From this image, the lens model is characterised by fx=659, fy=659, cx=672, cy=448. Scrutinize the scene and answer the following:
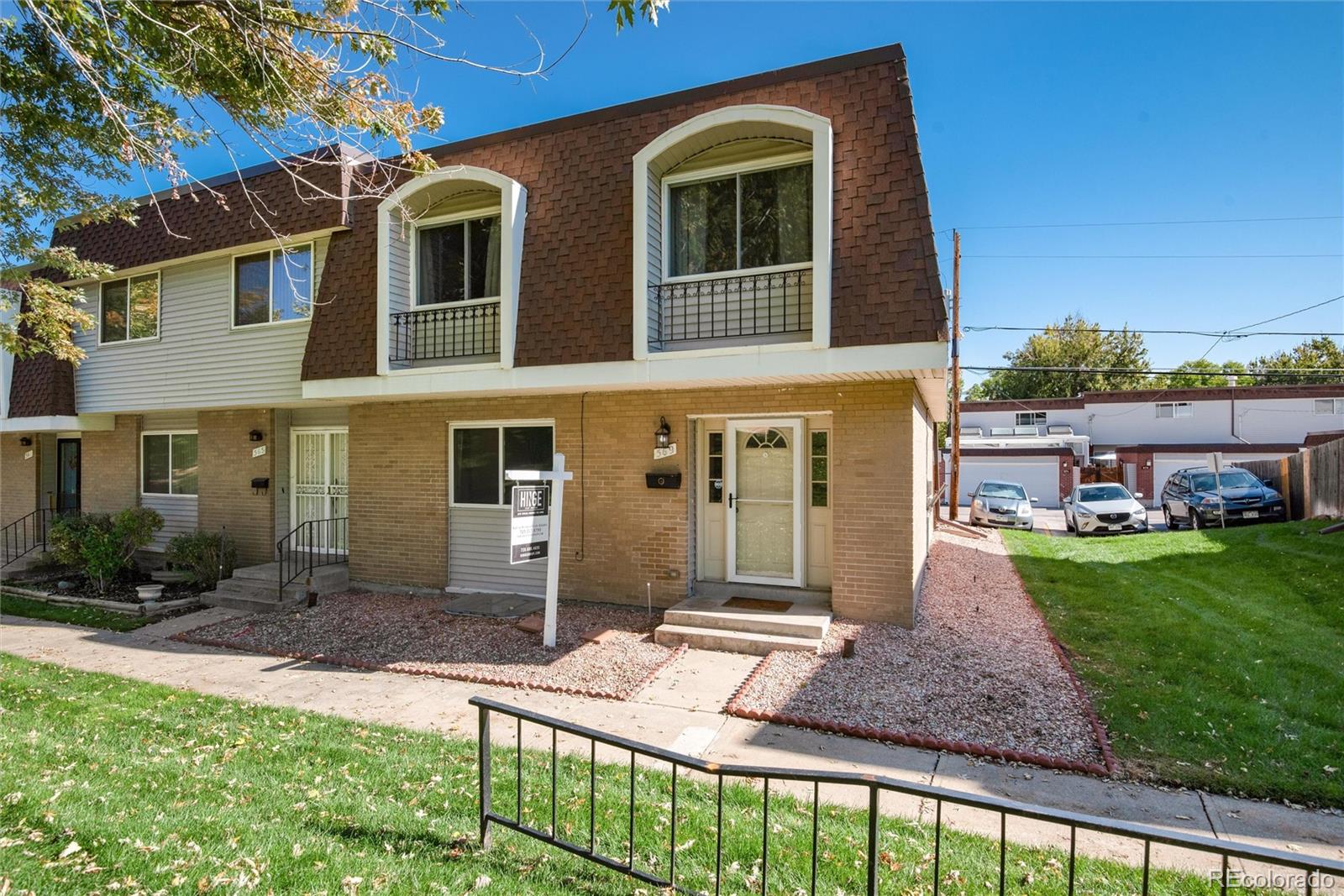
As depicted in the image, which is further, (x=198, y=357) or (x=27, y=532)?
(x=27, y=532)

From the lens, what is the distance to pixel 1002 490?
20875mm

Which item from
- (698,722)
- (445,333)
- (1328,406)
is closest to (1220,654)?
(698,722)

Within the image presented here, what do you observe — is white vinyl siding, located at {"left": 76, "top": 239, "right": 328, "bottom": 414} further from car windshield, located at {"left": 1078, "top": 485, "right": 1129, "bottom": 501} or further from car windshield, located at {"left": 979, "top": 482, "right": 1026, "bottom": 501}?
car windshield, located at {"left": 1078, "top": 485, "right": 1129, "bottom": 501}

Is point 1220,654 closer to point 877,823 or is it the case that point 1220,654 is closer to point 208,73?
point 877,823

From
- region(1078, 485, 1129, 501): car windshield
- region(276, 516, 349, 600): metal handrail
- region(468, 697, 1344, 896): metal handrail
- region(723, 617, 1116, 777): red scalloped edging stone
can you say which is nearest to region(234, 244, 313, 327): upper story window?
region(276, 516, 349, 600): metal handrail

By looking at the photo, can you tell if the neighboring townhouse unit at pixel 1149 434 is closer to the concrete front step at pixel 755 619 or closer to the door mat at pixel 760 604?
the door mat at pixel 760 604

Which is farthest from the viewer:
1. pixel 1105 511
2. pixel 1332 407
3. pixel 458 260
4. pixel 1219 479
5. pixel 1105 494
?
pixel 1332 407

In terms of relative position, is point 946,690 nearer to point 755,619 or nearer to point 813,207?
point 755,619

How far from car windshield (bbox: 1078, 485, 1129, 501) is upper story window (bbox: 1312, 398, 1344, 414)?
17205mm

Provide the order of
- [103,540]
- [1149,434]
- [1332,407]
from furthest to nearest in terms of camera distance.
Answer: [1149,434] → [1332,407] → [103,540]

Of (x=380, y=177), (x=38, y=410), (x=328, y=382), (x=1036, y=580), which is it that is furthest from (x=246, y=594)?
(x=1036, y=580)

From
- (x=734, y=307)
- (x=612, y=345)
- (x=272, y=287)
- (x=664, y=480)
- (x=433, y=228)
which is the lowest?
(x=664, y=480)

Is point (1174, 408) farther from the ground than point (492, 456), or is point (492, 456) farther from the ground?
point (1174, 408)

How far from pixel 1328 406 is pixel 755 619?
113 feet
